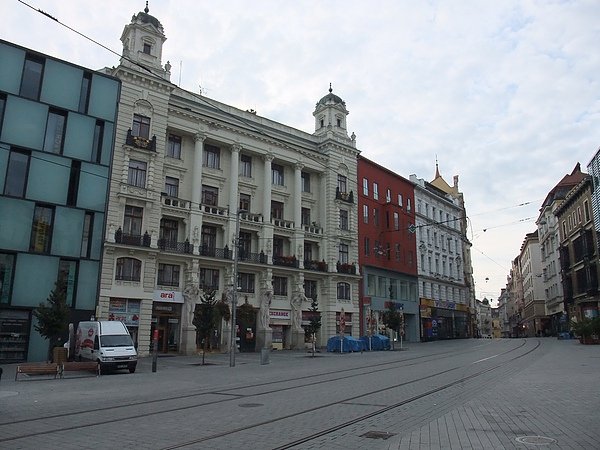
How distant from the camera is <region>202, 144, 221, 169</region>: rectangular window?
41906mm

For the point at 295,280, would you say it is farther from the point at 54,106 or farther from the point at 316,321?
the point at 54,106

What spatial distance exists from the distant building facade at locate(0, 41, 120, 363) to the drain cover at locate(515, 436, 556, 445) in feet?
96.4

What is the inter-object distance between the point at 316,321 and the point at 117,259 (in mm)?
15459

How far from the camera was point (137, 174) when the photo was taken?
120 ft

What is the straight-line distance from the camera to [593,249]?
57.3 meters

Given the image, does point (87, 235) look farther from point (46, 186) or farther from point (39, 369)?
point (39, 369)

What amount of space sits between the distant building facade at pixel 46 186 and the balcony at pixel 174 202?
4516mm

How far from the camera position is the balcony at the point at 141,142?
3584 centimetres

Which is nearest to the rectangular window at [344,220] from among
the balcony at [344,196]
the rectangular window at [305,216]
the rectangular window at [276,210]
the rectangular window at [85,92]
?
the balcony at [344,196]

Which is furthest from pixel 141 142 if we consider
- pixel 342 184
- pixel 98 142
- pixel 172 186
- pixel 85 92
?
pixel 342 184

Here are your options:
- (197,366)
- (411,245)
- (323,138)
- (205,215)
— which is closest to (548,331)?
(411,245)

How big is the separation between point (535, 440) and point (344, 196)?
42.8m

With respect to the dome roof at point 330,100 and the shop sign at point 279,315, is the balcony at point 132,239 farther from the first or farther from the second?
the dome roof at point 330,100

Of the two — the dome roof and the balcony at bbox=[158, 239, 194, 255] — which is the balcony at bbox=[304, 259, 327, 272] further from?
the dome roof
